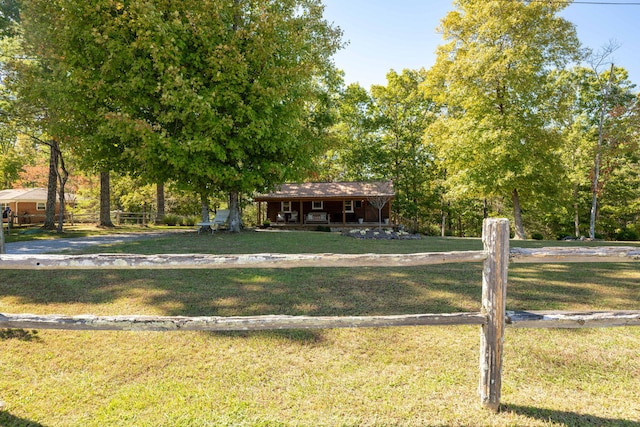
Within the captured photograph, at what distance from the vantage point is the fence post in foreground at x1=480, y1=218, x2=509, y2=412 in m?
2.73

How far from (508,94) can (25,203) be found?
1538 inches

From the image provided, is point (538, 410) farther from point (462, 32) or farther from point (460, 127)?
point (462, 32)

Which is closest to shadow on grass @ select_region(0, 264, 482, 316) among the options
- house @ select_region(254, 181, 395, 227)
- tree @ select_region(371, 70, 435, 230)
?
house @ select_region(254, 181, 395, 227)

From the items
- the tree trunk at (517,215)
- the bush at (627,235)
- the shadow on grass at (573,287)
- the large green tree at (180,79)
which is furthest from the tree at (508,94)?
the bush at (627,235)

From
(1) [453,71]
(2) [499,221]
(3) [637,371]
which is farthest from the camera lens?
(1) [453,71]

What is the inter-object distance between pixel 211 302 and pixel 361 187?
22.8m

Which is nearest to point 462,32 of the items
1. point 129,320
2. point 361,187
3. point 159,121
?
point 361,187

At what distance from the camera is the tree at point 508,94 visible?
58.1 feet

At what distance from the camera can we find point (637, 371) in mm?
3523

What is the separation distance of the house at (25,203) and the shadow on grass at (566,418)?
3365cm

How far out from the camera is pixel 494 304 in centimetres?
277

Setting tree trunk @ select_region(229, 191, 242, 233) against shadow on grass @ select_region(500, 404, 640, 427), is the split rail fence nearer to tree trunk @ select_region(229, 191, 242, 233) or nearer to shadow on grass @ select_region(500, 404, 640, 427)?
shadow on grass @ select_region(500, 404, 640, 427)

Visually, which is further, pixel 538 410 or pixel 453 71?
pixel 453 71

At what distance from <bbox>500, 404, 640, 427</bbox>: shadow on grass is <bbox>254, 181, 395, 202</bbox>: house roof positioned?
72.2 ft
